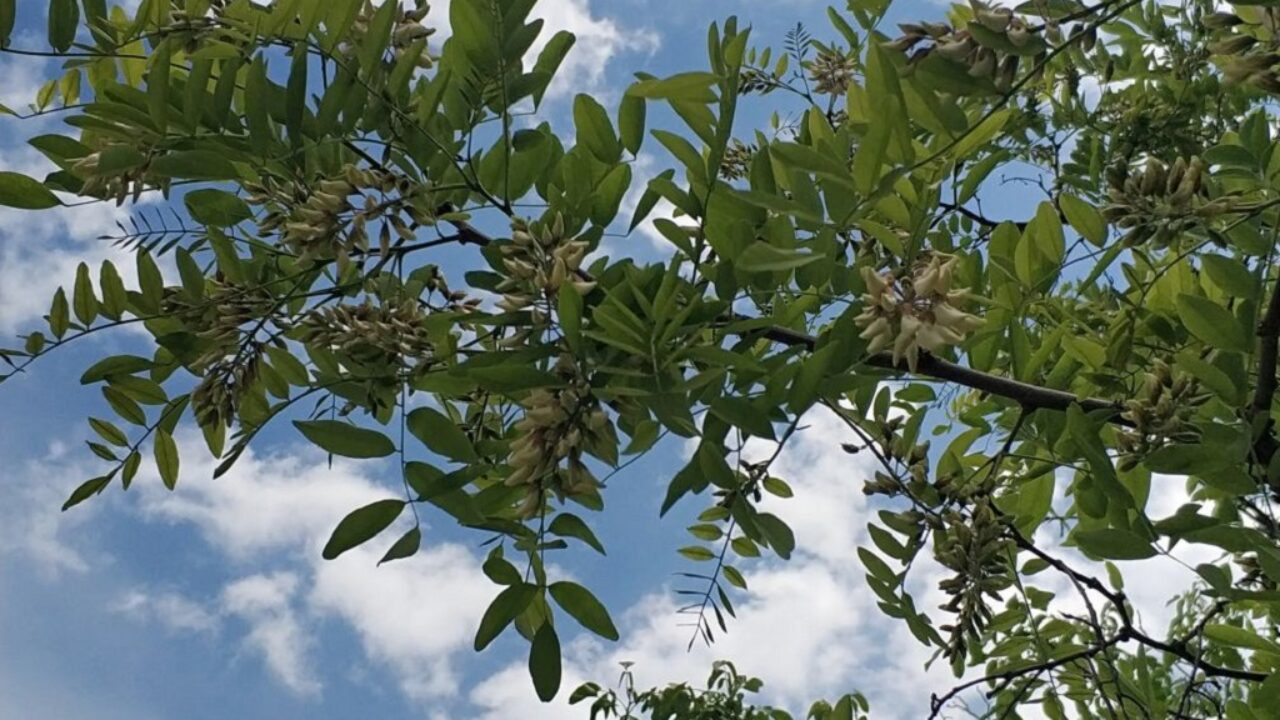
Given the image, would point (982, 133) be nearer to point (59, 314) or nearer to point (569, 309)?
point (569, 309)

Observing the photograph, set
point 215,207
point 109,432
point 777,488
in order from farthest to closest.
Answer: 1. point 777,488
2. point 109,432
3. point 215,207

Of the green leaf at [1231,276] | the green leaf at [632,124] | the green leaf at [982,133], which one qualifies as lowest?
the green leaf at [1231,276]

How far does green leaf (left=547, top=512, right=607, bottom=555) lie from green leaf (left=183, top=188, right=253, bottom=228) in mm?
503

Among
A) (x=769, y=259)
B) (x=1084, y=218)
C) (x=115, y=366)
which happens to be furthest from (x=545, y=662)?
(x=1084, y=218)

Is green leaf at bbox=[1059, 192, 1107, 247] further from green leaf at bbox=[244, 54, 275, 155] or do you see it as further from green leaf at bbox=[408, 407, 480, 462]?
green leaf at bbox=[244, 54, 275, 155]

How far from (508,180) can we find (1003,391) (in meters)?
0.56

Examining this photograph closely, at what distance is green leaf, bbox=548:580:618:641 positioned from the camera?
113cm

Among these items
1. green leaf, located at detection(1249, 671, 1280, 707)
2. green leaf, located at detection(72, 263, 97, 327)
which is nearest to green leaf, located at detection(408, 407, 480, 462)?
green leaf, located at detection(72, 263, 97, 327)

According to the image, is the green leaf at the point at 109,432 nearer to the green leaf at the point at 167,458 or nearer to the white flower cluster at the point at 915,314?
the green leaf at the point at 167,458

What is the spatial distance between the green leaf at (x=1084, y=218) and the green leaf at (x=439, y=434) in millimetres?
686

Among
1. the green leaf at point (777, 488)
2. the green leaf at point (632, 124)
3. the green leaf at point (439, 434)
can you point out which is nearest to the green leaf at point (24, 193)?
the green leaf at point (439, 434)

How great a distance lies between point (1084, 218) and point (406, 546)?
80cm

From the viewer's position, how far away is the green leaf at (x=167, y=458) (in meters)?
A: 1.47

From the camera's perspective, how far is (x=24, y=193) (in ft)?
4.07
